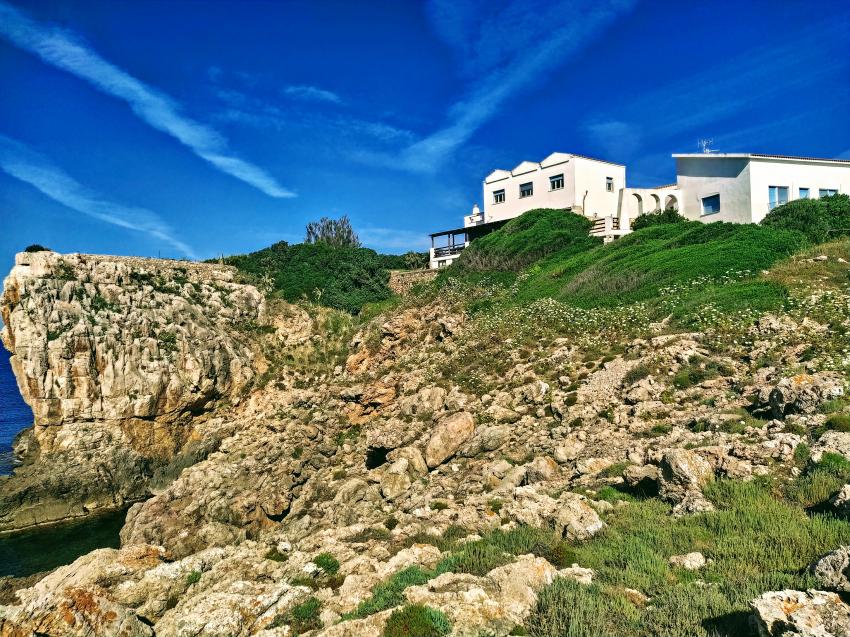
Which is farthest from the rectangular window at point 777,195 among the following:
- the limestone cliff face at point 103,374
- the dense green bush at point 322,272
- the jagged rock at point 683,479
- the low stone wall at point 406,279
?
the limestone cliff face at point 103,374

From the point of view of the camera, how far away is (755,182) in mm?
33969

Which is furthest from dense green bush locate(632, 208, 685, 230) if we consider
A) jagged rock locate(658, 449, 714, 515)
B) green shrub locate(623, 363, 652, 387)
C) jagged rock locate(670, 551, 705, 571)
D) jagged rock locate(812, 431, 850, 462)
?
jagged rock locate(670, 551, 705, 571)

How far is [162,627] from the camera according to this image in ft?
31.4

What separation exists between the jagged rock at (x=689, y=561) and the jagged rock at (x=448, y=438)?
10365 millimetres

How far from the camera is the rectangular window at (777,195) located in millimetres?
34469

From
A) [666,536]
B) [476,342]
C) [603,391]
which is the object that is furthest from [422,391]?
[666,536]

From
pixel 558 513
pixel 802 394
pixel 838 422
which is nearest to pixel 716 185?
pixel 802 394

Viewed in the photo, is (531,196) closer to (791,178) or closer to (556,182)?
(556,182)

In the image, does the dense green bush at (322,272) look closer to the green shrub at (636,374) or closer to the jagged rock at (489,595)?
the green shrub at (636,374)

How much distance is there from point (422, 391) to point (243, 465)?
10463 mm

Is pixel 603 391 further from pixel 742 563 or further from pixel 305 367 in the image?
pixel 305 367

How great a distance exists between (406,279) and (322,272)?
27.1 ft

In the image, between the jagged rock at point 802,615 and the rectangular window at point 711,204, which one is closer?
the jagged rock at point 802,615

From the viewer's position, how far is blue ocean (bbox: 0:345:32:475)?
3629 centimetres
